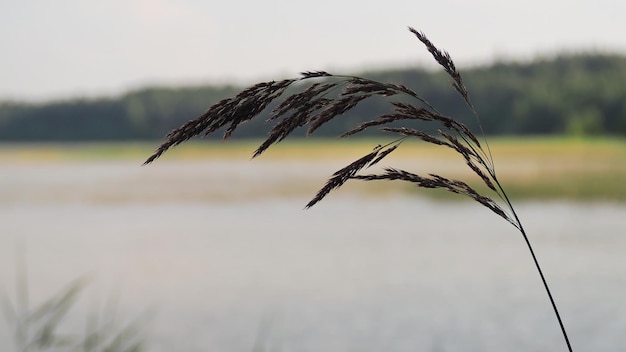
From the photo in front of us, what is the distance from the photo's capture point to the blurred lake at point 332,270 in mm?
8406

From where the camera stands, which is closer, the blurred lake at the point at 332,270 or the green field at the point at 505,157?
the blurred lake at the point at 332,270

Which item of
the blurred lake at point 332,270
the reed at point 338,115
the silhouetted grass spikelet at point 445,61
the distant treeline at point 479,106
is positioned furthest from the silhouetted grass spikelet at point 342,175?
the distant treeline at point 479,106

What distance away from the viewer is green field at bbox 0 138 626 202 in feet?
102

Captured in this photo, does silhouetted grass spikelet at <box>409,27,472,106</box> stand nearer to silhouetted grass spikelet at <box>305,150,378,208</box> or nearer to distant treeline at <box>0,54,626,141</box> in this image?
silhouetted grass spikelet at <box>305,150,378,208</box>

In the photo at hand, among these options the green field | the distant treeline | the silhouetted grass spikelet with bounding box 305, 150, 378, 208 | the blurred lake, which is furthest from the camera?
the distant treeline

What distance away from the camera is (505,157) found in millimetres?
47219

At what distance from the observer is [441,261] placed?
13.8 meters

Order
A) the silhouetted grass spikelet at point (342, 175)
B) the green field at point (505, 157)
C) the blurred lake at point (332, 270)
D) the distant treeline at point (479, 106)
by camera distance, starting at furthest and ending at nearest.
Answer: the distant treeline at point (479, 106) → the green field at point (505, 157) → the blurred lake at point (332, 270) → the silhouetted grass spikelet at point (342, 175)

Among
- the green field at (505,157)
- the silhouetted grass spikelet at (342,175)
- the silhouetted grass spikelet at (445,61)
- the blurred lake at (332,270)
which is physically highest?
the silhouetted grass spikelet at (445,61)

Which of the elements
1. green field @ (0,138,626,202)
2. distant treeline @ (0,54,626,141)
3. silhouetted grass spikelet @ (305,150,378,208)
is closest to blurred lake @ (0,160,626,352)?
silhouetted grass spikelet @ (305,150,378,208)

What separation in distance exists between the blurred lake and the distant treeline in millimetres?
25741

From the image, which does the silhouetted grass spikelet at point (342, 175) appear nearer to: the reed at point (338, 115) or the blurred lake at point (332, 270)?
the reed at point (338, 115)

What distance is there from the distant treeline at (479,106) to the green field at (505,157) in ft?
A: 4.95

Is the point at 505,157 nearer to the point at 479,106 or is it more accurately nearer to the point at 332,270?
the point at 479,106
